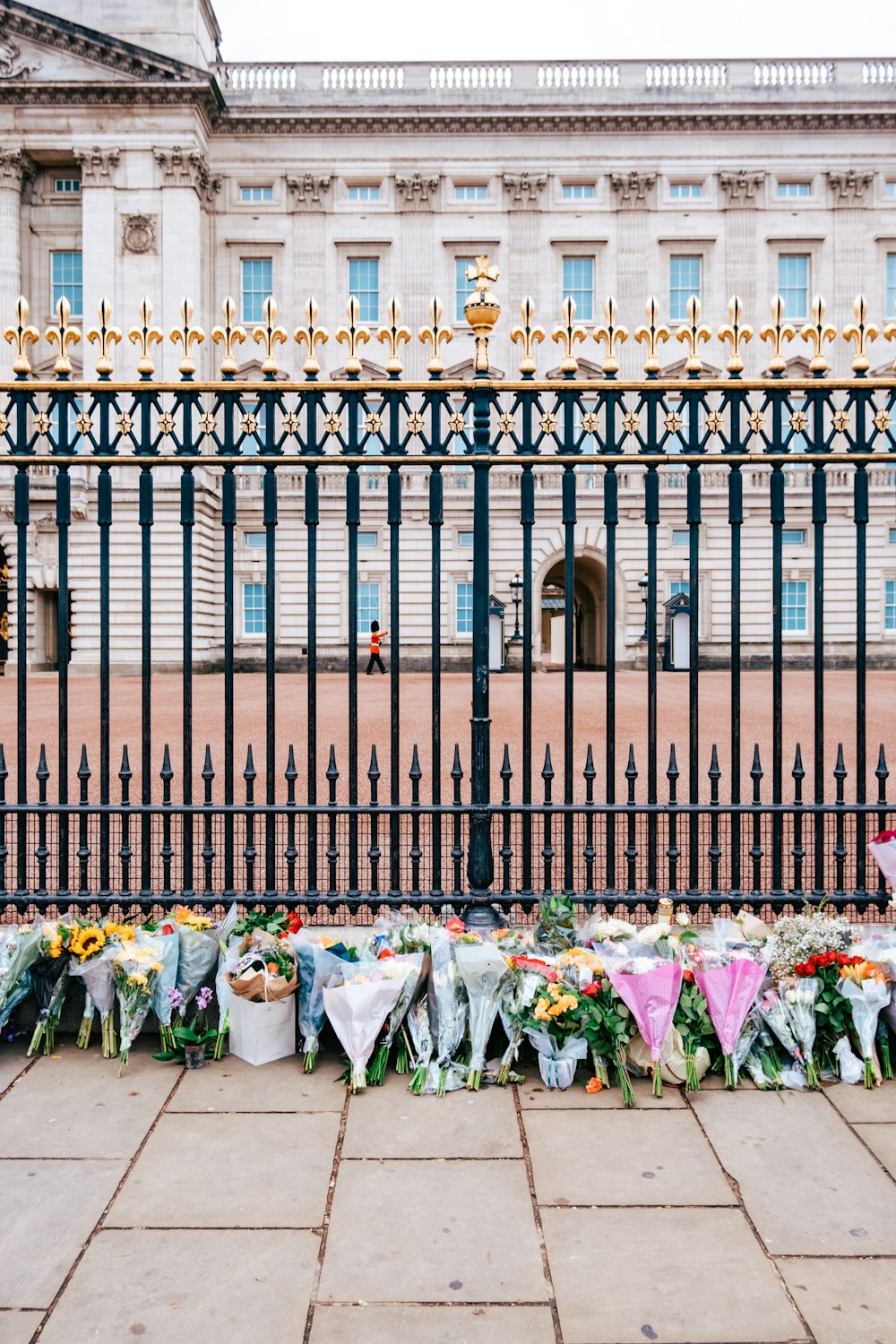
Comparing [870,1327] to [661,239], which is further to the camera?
[661,239]

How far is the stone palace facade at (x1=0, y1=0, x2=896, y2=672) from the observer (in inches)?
1164

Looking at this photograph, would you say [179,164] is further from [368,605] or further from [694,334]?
[694,334]

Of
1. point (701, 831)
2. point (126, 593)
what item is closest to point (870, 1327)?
point (701, 831)

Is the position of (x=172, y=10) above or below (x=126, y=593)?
above

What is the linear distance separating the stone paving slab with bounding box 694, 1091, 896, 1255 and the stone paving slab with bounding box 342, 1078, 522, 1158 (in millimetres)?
605

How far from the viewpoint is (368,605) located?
106ft

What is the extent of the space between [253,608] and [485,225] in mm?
14695

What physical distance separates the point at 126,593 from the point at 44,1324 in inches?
985

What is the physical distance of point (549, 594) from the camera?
49906mm

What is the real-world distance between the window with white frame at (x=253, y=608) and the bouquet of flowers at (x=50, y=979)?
27.5 metres

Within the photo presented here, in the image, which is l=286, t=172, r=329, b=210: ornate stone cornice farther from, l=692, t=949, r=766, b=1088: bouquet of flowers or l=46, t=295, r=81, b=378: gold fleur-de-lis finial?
l=692, t=949, r=766, b=1088: bouquet of flowers

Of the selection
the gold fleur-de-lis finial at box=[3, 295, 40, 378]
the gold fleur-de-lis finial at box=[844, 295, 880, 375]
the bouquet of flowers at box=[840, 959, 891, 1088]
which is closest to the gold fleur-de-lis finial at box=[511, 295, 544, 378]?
the gold fleur-de-lis finial at box=[844, 295, 880, 375]

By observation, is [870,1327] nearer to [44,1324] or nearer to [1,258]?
[44,1324]

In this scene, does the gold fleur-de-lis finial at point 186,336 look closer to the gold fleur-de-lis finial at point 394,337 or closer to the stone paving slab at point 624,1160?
the gold fleur-de-lis finial at point 394,337
